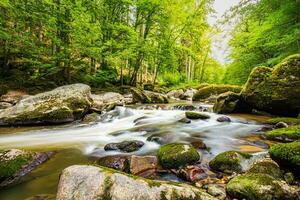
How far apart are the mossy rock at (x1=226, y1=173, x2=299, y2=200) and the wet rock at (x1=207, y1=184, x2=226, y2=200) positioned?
0.09 metres

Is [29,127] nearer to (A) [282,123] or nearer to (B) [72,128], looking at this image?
(B) [72,128]

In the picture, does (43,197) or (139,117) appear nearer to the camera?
(43,197)

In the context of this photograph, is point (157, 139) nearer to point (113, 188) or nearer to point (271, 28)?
point (113, 188)

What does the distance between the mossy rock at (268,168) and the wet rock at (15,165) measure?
3.50 metres

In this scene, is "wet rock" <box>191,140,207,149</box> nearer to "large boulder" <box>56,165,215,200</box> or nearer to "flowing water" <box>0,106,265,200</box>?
"flowing water" <box>0,106,265,200</box>

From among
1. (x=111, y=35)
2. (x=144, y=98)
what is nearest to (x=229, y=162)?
(x=144, y=98)

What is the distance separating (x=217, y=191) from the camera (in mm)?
3369

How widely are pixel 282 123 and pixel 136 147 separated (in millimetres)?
4109

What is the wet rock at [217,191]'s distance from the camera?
3276 mm

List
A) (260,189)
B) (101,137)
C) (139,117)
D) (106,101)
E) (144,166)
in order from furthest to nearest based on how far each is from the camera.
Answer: (106,101) < (139,117) < (101,137) < (144,166) < (260,189)

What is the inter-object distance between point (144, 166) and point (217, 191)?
1318mm

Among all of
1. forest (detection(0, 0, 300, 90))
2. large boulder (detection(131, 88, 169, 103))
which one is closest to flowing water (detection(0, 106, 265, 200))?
large boulder (detection(131, 88, 169, 103))

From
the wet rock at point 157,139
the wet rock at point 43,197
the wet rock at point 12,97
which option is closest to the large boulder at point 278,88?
the wet rock at point 157,139

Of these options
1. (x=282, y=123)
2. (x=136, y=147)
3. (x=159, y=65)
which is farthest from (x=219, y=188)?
(x=159, y=65)
